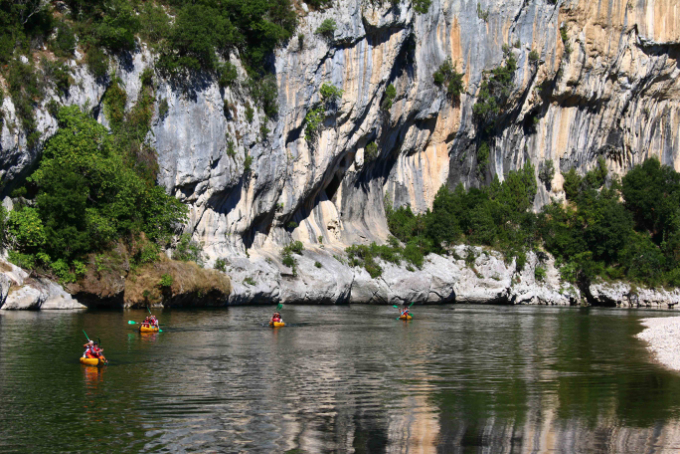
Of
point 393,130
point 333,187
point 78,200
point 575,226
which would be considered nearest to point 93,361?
point 78,200

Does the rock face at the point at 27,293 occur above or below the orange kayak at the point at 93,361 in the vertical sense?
above

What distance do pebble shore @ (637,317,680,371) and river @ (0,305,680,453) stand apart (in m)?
0.74

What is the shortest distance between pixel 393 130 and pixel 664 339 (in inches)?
1343

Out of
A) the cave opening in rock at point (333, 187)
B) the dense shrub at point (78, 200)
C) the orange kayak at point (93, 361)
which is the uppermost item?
the cave opening in rock at point (333, 187)

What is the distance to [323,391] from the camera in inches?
761

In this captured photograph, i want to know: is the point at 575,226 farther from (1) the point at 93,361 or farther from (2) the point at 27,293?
(1) the point at 93,361

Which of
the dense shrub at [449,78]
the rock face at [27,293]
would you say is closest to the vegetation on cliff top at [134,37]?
the rock face at [27,293]

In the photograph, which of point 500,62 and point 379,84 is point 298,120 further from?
point 500,62

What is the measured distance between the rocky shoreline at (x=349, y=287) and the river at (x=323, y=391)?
3.83m

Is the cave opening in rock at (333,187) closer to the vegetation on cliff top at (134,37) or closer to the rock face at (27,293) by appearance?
the vegetation on cliff top at (134,37)

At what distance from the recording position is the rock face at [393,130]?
159 ft

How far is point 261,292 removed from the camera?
4700 centimetres

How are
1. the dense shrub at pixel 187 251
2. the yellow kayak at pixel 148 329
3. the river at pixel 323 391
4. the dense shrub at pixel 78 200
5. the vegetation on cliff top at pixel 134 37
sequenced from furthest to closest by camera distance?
the dense shrub at pixel 187 251 < the vegetation on cliff top at pixel 134 37 < the dense shrub at pixel 78 200 < the yellow kayak at pixel 148 329 < the river at pixel 323 391

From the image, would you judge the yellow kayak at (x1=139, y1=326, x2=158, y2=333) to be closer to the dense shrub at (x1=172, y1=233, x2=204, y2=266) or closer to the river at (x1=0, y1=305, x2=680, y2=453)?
the river at (x1=0, y1=305, x2=680, y2=453)
